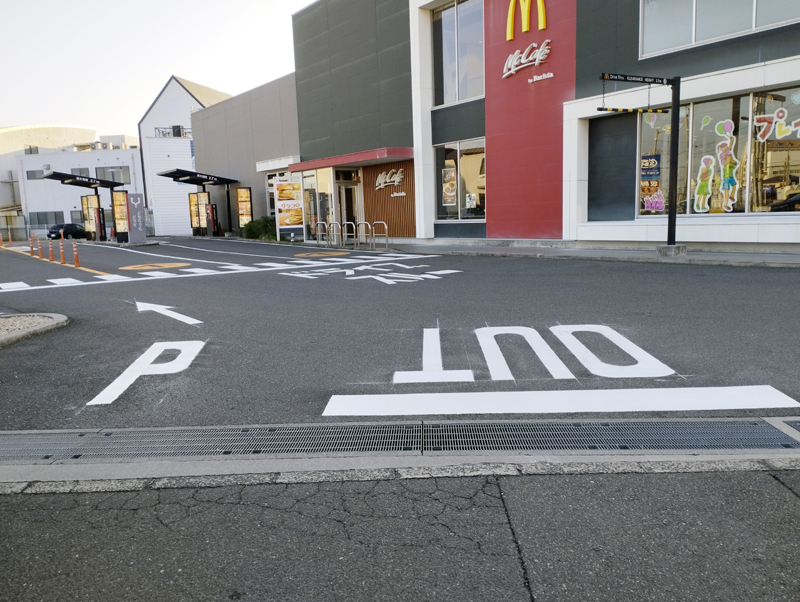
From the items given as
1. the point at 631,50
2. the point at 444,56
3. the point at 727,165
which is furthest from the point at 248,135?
the point at 727,165

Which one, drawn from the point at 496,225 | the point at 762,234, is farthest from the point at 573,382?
the point at 496,225

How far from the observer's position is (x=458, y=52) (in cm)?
2373

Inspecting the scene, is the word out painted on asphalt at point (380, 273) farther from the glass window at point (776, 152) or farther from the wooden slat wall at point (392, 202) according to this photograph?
the wooden slat wall at point (392, 202)

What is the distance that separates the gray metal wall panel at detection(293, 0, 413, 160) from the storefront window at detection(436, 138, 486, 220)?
1910 millimetres

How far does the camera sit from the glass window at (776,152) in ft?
48.9

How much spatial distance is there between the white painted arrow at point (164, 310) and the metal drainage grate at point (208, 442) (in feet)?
14.9

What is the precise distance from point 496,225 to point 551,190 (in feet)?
8.99

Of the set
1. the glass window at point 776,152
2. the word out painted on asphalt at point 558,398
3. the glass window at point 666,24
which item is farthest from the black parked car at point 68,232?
the word out painted on asphalt at point 558,398

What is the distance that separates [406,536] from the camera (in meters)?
3.09

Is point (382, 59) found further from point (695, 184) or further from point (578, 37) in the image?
point (695, 184)

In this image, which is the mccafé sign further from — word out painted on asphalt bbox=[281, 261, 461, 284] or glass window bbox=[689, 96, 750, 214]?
word out painted on asphalt bbox=[281, 261, 461, 284]

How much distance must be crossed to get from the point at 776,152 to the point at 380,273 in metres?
10.00

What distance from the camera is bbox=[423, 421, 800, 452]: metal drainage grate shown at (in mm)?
4133

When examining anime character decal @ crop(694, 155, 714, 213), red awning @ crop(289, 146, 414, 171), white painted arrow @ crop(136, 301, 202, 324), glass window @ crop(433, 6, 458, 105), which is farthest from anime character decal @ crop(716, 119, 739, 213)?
white painted arrow @ crop(136, 301, 202, 324)
